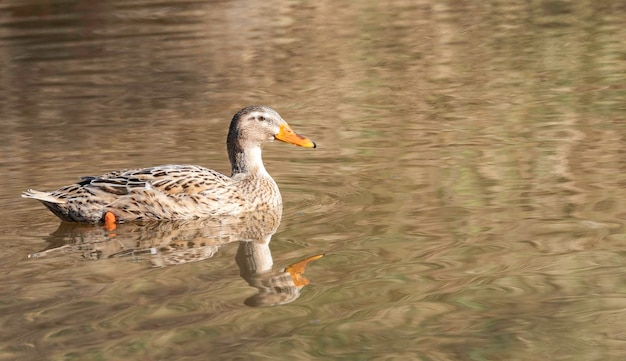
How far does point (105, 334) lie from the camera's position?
23.5 ft

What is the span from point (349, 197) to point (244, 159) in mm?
1246

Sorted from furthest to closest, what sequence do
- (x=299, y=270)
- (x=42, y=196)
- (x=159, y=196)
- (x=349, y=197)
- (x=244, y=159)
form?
(x=244, y=159)
(x=349, y=197)
(x=159, y=196)
(x=42, y=196)
(x=299, y=270)

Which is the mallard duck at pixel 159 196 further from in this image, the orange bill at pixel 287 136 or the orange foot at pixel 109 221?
the orange bill at pixel 287 136

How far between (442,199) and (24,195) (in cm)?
334

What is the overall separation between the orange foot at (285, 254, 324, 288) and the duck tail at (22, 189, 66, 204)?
8.25 ft

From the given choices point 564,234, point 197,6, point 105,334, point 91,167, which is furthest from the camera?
point 197,6

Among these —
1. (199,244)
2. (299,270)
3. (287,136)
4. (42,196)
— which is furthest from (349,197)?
(42,196)

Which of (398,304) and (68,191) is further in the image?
(68,191)

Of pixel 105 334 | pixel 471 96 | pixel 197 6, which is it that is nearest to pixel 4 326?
pixel 105 334

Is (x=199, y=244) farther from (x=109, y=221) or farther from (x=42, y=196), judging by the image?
(x=42, y=196)

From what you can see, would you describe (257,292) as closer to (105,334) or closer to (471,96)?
(105,334)

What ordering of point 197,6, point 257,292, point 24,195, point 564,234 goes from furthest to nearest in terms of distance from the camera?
1. point 197,6
2. point 24,195
3. point 564,234
4. point 257,292

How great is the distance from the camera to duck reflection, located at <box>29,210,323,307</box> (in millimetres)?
8125

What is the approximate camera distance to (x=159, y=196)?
1023 cm
